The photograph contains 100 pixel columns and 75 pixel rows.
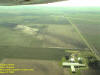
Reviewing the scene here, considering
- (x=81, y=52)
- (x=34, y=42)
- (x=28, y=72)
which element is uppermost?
(x=34, y=42)

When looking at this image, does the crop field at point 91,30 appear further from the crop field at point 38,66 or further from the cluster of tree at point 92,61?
the crop field at point 38,66

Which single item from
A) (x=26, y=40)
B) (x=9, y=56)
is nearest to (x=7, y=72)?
(x=9, y=56)

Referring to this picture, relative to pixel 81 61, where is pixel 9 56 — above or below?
above

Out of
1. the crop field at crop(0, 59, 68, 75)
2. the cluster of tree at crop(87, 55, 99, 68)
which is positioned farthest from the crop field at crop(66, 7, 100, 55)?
the crop field at crop(0, 59, 68, 75)

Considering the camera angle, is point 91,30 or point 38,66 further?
point 91,30

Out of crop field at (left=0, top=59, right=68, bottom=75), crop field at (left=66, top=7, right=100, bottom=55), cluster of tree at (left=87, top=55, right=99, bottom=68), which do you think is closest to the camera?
crop field at (left=0, top=59, right=68, bottom=75)

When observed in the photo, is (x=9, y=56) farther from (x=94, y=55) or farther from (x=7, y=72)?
(x=94, y=55)

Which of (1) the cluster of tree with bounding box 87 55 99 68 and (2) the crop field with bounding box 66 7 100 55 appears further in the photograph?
(2) the crop field with bounding box 66 7 100 55

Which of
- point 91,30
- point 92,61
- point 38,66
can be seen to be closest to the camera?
point 38,66

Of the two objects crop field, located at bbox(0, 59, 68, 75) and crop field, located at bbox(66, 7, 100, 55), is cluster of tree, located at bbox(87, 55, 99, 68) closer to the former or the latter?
crop field, located at bbox(66, 7, 100, 55)

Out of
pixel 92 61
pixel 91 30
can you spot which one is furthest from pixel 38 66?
pixel 91 30

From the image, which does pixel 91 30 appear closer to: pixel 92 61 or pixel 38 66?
pixel 92 61
